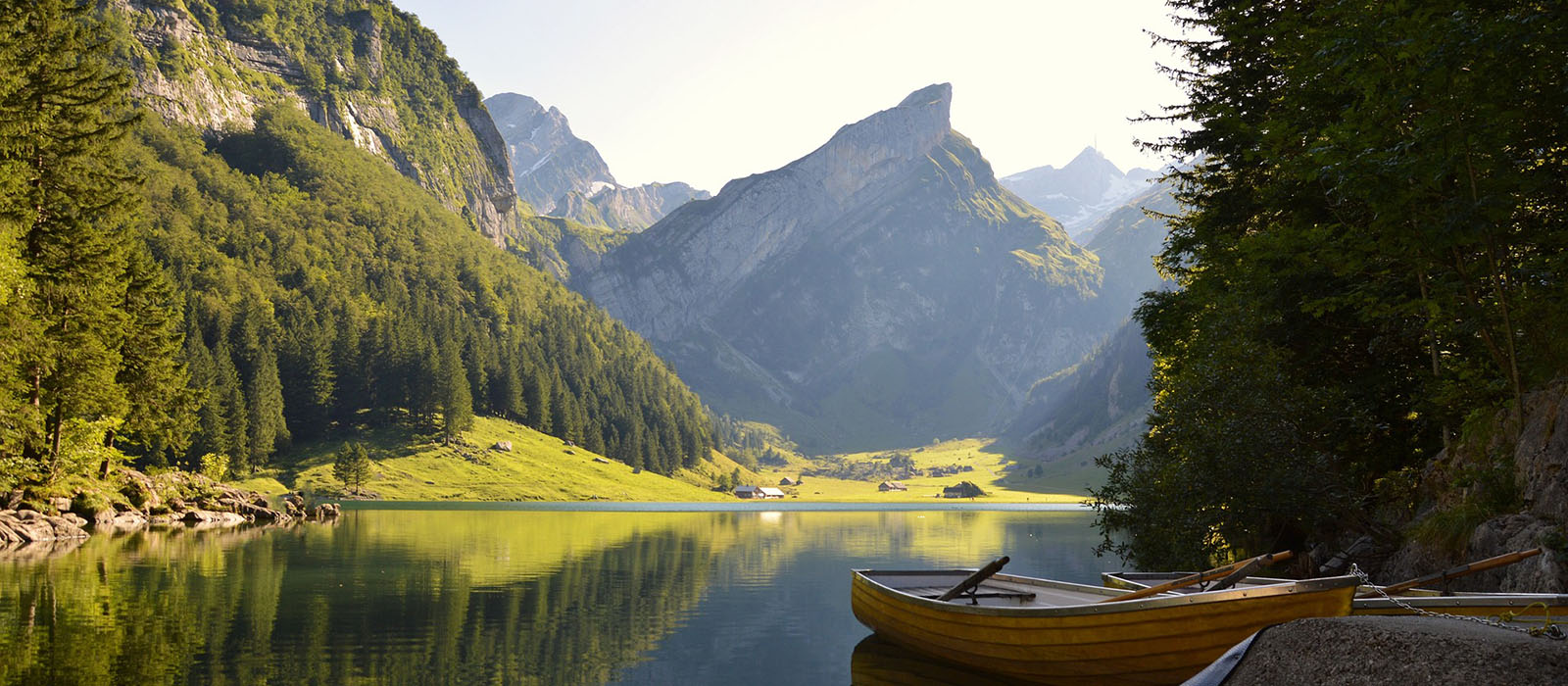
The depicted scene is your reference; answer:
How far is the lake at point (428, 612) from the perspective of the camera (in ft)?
70.6

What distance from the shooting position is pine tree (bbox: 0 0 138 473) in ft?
177

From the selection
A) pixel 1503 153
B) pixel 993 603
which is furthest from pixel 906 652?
pixel 1503 153

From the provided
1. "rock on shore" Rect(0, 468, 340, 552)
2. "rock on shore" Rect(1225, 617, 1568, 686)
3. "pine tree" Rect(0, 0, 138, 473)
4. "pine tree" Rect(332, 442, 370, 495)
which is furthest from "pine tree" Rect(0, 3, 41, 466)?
"pine tree" Rect(332, 442, 370, 495)

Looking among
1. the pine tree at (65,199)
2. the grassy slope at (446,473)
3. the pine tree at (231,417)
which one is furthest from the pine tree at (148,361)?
the pine tree at (231,417)

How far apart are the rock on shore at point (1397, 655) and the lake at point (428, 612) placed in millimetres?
15592

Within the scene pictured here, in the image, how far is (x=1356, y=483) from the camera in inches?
1086

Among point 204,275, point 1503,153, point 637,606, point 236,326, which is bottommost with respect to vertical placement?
point 637,606

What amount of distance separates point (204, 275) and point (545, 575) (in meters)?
180

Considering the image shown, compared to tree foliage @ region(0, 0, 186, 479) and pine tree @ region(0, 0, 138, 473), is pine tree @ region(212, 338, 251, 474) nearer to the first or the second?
tree foliage @ region(0, 0, 186, 479)

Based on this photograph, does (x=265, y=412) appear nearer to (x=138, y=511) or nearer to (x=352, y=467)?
(x=352, y=467)

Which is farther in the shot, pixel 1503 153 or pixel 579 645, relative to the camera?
pixel 579 645

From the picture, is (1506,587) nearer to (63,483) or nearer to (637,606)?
(637,606)

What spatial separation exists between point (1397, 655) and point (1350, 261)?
19.7 metres

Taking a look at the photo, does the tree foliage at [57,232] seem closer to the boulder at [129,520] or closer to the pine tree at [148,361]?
the boulder at [129,520]
